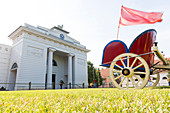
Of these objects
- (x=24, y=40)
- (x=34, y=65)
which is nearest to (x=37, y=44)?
(x=24, y=40)

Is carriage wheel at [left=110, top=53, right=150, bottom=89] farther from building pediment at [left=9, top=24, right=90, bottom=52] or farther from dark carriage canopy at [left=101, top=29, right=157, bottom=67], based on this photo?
building pediment at [left=9, top=24, right=90, bottom=52]

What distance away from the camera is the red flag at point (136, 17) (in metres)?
5.66

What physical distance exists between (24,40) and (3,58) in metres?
5.68

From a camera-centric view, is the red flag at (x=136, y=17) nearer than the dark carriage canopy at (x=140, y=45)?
No

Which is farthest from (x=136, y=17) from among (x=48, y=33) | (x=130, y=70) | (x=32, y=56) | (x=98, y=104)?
(x=48, y=33)

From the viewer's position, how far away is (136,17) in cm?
627

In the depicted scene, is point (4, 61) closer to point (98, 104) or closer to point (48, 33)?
point (48, 33)

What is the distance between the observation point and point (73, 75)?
953 inches

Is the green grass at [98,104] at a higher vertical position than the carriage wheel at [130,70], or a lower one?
lower

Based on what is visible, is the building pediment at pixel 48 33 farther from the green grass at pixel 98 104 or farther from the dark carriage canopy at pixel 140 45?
the green grass at pixel 98 104

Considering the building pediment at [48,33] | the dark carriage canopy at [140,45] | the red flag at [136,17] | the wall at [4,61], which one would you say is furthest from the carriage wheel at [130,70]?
the wall at [4,61]

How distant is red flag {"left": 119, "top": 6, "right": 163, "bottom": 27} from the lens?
566 centimetres

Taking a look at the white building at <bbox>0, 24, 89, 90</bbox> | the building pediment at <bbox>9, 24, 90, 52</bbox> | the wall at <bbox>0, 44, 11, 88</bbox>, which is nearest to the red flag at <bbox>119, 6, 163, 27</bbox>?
the white building at <bbox>0, 24, 89, 90</bbox>

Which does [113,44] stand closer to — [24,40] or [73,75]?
[24,40]
